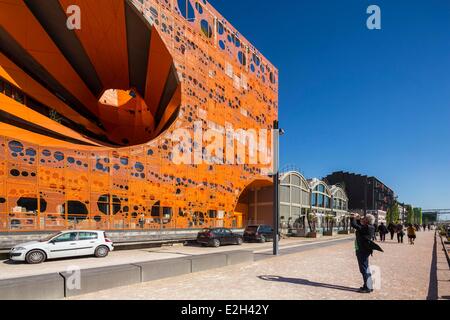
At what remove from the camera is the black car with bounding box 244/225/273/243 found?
973 inches

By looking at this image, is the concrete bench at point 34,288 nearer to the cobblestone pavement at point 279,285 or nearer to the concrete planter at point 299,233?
the cobblestone pavement at point 279,285

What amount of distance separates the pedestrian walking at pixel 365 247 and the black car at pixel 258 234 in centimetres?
1748

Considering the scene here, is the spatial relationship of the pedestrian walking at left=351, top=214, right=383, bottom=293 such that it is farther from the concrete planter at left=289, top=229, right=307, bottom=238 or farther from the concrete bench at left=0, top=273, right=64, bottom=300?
the concrete planter at left=289, top=229, right=307, bottom=238

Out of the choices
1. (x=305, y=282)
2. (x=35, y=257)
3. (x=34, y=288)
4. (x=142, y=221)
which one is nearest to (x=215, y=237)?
(x=142, y=221)

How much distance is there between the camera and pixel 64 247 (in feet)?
46.0

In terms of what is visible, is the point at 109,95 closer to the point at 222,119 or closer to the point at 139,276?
the point at 222,119

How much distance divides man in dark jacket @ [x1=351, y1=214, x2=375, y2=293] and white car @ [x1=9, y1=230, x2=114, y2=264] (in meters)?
12.4

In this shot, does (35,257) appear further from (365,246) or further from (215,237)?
(365,246)

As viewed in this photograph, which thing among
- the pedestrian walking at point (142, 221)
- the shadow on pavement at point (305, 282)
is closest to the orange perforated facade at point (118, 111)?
the pedestrian walking at point (142, 221)

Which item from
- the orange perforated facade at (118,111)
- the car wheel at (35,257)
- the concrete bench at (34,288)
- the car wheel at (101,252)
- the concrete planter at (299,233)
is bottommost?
the concrete planter at (299,233)

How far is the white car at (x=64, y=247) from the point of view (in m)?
12.9

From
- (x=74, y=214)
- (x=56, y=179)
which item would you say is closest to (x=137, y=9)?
(x=56, y=179)

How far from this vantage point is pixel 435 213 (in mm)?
150625

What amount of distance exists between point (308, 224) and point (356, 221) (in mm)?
34887
